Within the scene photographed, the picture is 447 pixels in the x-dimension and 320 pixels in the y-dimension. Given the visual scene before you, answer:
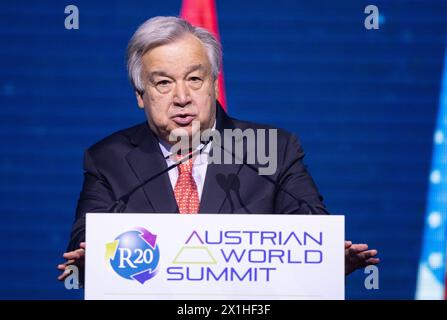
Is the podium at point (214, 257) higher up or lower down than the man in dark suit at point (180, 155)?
lower down

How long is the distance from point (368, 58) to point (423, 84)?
241mm

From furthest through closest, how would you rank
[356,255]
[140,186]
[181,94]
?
1. [181,94]
2. [140,186]
3. [356,255]

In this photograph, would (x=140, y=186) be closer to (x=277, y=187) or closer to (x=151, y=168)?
(x=151, y=168)

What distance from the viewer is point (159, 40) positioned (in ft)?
10.9

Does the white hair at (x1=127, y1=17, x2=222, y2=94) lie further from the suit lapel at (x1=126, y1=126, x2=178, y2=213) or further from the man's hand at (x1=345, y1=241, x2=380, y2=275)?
the man's hand at (x1=345, y1=241, x2=380, y2=275)

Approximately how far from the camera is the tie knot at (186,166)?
3.24m

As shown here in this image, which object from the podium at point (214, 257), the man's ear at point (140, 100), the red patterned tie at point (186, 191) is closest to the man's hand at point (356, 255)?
the podium at point (214, 257)

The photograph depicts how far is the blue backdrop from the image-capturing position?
11.9 feet

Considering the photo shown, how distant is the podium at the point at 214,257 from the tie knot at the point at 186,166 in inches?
18.1

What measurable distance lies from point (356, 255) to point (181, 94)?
33.8 inches

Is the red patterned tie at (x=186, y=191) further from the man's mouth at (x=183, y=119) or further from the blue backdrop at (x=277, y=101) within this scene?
the blue backdrop at (x=277, y=101)

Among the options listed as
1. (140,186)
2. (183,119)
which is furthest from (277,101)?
(140,186)
